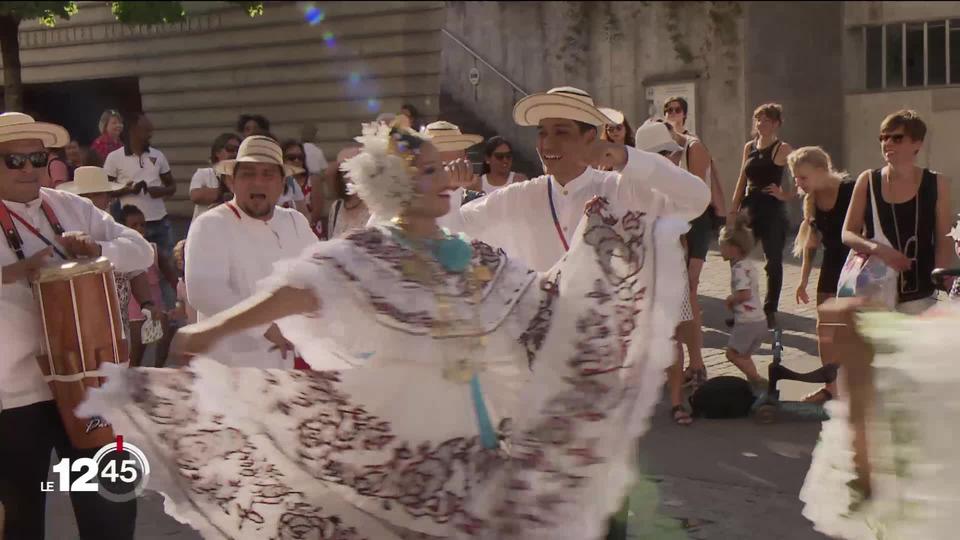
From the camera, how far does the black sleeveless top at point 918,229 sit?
22.1ft

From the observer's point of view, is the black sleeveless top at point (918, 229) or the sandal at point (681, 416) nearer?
the black sleeveless top at point (918, 229)

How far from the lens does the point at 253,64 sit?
22.4 metres

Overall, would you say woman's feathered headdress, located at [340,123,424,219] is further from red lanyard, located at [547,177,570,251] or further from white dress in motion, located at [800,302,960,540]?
white dress in motion, located at [800,302,960,540]

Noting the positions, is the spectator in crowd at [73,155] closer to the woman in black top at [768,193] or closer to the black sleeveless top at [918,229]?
the woman in black top at [768,193]

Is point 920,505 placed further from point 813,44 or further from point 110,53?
point 110,53

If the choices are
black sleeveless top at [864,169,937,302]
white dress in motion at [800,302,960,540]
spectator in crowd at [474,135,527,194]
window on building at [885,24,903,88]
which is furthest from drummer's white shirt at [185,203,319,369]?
window on building at [885,24,903,88]

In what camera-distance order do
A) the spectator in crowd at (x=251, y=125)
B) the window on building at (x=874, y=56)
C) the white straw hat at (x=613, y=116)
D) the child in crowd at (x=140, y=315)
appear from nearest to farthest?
the white straw hat at (x=613, y=116), the child in crowd at (x=140, y=315), the spectator in crowd at (x=251, y=125), the window on building at (x=874, y=56)

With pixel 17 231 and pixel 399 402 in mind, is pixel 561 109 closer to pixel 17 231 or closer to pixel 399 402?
pixel 399 402

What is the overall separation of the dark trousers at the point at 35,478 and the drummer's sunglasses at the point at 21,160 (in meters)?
0.88

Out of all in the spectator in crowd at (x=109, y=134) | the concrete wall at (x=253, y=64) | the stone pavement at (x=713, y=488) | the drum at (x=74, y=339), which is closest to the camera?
the drum at (x=74, y=339)

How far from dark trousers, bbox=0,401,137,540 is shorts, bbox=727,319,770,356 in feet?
15.7

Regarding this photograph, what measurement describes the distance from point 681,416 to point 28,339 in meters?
4.38

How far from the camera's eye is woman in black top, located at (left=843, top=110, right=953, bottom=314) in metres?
6.66

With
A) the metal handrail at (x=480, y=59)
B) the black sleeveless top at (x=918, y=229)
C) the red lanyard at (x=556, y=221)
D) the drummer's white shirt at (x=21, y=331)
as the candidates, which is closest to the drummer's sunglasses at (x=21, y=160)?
the drummer's white shirt at (x=21, y=331)
